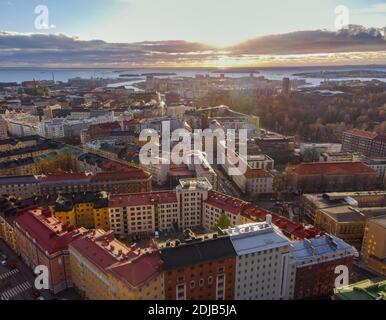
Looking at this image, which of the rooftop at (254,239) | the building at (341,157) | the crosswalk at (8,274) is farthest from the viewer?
the building at (341,157)

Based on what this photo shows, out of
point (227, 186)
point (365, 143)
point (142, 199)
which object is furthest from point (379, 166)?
point (142, 199)

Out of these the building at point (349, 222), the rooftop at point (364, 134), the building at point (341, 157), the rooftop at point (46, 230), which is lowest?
the building at point (349, 222)

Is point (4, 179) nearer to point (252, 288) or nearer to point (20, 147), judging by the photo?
point (20, 147)

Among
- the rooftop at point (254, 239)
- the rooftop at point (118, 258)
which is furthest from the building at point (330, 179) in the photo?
the rooftop at point (118, 258)

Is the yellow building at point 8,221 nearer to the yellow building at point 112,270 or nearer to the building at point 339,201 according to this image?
the yellow building at point 112,270
